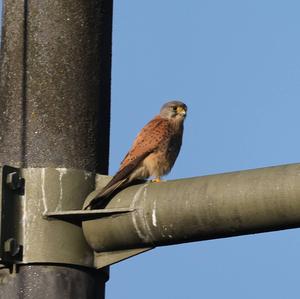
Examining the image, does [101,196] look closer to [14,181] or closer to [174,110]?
[14,181]

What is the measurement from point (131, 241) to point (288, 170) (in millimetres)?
699

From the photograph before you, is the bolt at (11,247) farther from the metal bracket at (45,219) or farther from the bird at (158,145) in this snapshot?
the bird at (158,145)

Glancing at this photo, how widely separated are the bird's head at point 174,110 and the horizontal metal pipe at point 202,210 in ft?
12.8

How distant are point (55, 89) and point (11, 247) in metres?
0.69

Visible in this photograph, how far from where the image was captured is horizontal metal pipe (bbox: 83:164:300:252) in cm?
348

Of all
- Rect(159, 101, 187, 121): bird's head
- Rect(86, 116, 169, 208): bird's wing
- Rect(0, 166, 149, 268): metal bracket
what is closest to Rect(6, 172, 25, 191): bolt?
Rect(0, 166, 149, 268): metal bracket

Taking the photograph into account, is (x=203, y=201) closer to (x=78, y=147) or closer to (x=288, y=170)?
(x=288, y=170)

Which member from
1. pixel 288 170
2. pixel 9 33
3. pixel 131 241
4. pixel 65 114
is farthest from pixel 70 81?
pixel 288 170

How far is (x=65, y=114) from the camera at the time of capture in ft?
13.8

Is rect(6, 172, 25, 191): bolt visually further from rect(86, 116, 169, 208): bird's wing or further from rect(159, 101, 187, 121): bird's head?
rect(159, 101, 187, 121): bird's head

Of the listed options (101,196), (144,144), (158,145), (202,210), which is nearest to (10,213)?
(101,196)

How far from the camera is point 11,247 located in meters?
3.88

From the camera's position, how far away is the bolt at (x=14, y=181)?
4.00 meters

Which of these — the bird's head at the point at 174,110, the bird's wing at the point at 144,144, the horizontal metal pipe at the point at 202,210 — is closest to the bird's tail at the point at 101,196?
the horizontal metal pipe at the point at 202,210
